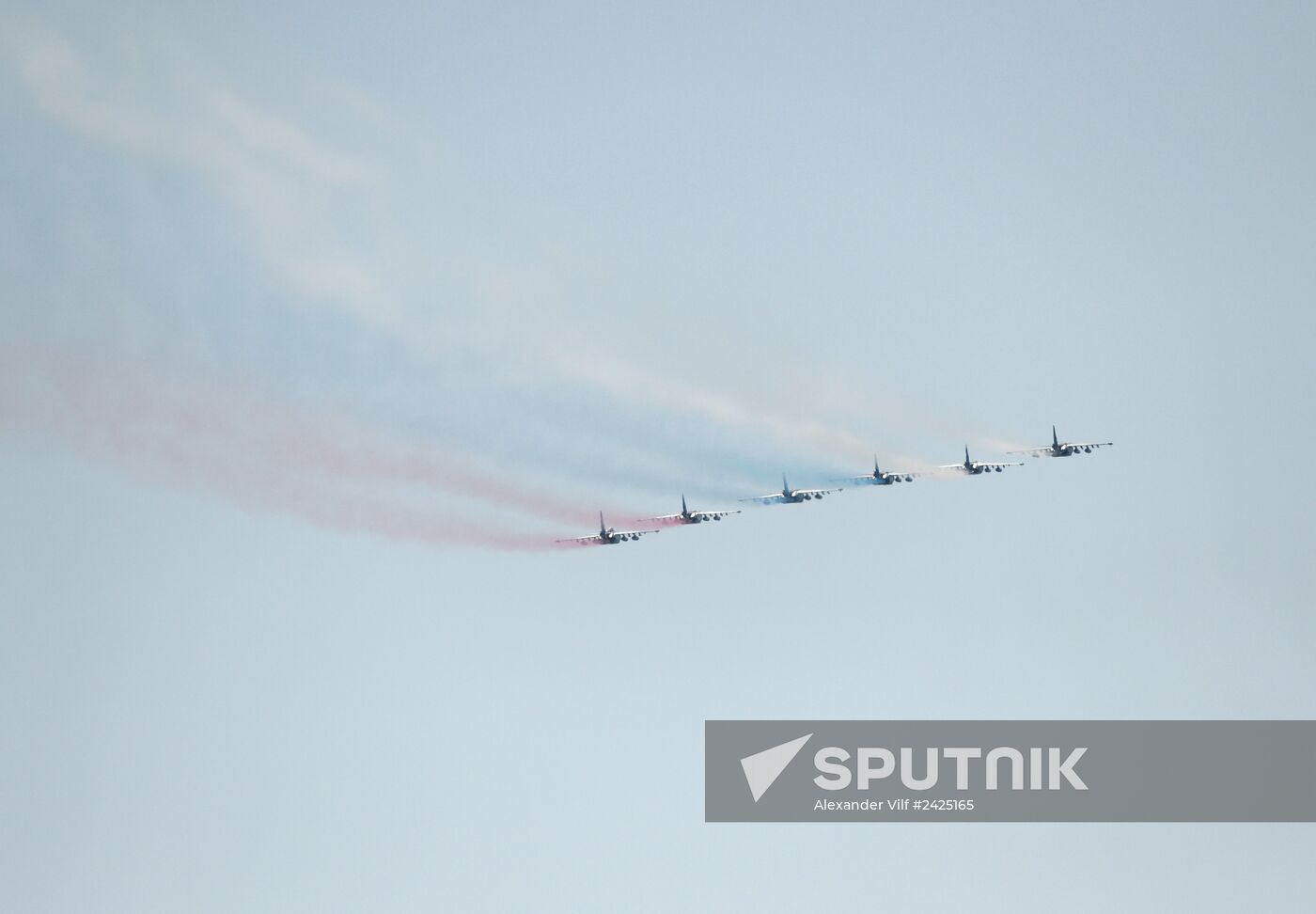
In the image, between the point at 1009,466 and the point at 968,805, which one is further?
the point at 1009,466

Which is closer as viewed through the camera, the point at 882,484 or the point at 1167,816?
the point at 1167,816

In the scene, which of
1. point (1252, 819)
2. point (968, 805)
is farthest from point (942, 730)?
point (1252, 819)

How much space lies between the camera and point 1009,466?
12038cm

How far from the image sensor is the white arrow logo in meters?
106

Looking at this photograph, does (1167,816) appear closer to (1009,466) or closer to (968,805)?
(968,805)

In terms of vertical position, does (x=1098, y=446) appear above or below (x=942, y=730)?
above

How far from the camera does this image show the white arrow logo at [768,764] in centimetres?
10644

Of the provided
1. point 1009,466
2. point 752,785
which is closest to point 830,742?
point 752,785

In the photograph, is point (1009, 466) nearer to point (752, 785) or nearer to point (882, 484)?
point (882, 484)

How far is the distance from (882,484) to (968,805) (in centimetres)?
1508

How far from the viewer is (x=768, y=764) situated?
106625 mm

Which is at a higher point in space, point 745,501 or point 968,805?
point 745,501

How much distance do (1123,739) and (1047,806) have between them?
4.14 meters

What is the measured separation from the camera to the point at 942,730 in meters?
107
